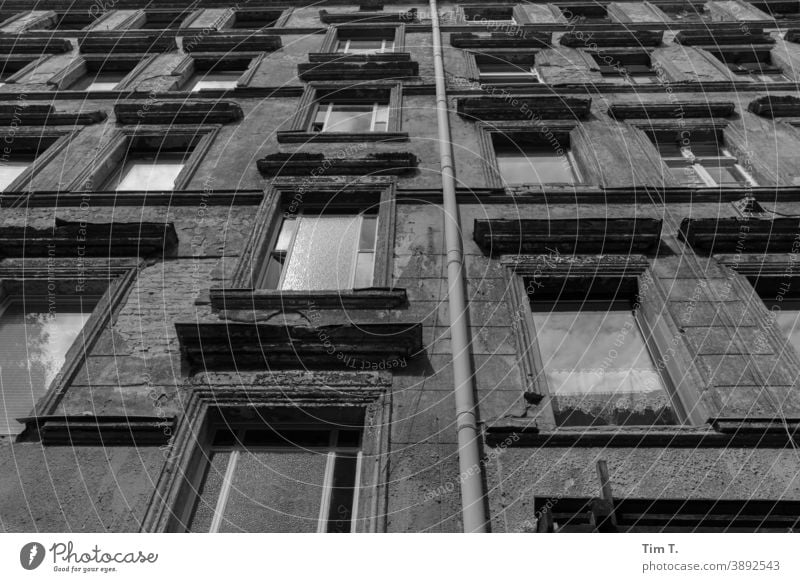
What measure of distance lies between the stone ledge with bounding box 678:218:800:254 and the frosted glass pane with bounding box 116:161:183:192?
8.62 meters

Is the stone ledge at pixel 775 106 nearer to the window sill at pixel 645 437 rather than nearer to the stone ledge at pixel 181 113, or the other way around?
the window sill at pixel 645 437

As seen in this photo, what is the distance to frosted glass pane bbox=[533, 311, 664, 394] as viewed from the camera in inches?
290

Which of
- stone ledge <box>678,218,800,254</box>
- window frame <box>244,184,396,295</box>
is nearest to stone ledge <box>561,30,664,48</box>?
window frame <box>244,184,396,295</box>

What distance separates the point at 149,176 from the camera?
468 inches

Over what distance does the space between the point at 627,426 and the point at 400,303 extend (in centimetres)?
302

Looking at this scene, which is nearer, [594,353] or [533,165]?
[594,353]

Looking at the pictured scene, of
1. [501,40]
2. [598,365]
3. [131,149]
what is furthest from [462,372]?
[501,40]

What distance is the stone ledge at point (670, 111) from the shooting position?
12891mm

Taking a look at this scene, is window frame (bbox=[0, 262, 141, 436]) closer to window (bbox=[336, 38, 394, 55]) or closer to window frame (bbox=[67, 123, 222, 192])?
window frame (bbox=[67, 123, 222, 192])

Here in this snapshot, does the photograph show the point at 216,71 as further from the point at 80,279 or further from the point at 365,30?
the point at 80,279

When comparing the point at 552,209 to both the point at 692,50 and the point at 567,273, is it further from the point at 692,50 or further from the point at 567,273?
the point at 692,50

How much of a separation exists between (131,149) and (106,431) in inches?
302

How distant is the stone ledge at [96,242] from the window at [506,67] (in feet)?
32.1

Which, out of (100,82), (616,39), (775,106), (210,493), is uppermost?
(616,39)
